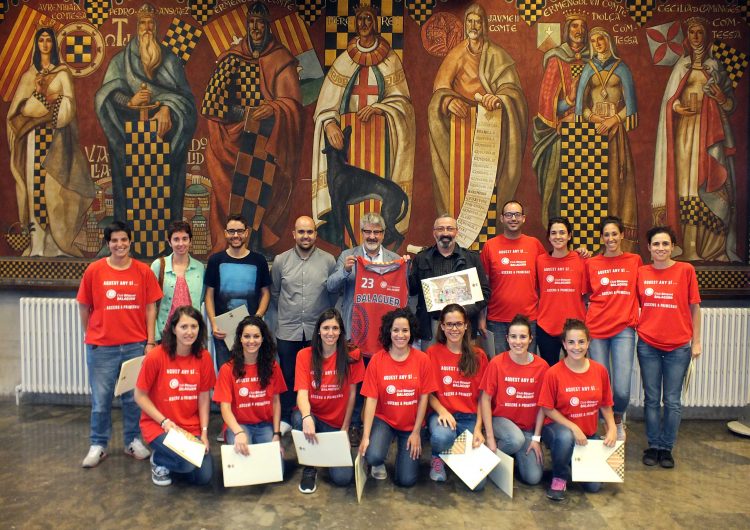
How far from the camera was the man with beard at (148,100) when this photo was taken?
5.73m

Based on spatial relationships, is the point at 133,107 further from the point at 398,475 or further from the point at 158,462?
the point at 398,475

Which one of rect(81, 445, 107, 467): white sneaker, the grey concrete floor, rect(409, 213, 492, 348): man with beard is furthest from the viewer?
rect(409, 213, 492, 348): man with beard

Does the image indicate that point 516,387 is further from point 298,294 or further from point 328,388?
point 298,294

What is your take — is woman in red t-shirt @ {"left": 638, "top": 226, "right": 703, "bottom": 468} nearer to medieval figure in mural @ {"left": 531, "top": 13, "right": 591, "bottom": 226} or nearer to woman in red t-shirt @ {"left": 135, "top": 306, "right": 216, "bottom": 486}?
medieval figure in mural @ {"left": 531, "top": 13, "right": 591, "bottom": 226}

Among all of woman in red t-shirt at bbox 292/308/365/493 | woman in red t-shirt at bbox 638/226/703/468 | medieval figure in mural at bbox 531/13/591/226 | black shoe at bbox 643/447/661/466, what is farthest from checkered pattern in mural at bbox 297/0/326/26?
black shoe at bbox 643/447/661/466

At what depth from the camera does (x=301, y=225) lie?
4684mm

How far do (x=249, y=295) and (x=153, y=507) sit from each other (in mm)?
1706

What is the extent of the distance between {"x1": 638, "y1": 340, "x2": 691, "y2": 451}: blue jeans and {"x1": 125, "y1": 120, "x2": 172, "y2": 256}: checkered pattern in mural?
4425 millimetres

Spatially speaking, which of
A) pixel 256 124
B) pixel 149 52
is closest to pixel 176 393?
pixel 256 124

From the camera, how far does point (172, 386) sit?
401 cm

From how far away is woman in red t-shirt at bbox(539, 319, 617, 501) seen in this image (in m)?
3.91

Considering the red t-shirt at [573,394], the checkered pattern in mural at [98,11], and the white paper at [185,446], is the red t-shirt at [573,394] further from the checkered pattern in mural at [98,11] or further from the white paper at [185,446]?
the checkered pattern in mural at [98,11]

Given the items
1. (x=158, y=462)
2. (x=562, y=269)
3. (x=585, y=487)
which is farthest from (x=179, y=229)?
(x=585, y=487)

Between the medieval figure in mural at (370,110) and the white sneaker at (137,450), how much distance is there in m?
2.75
